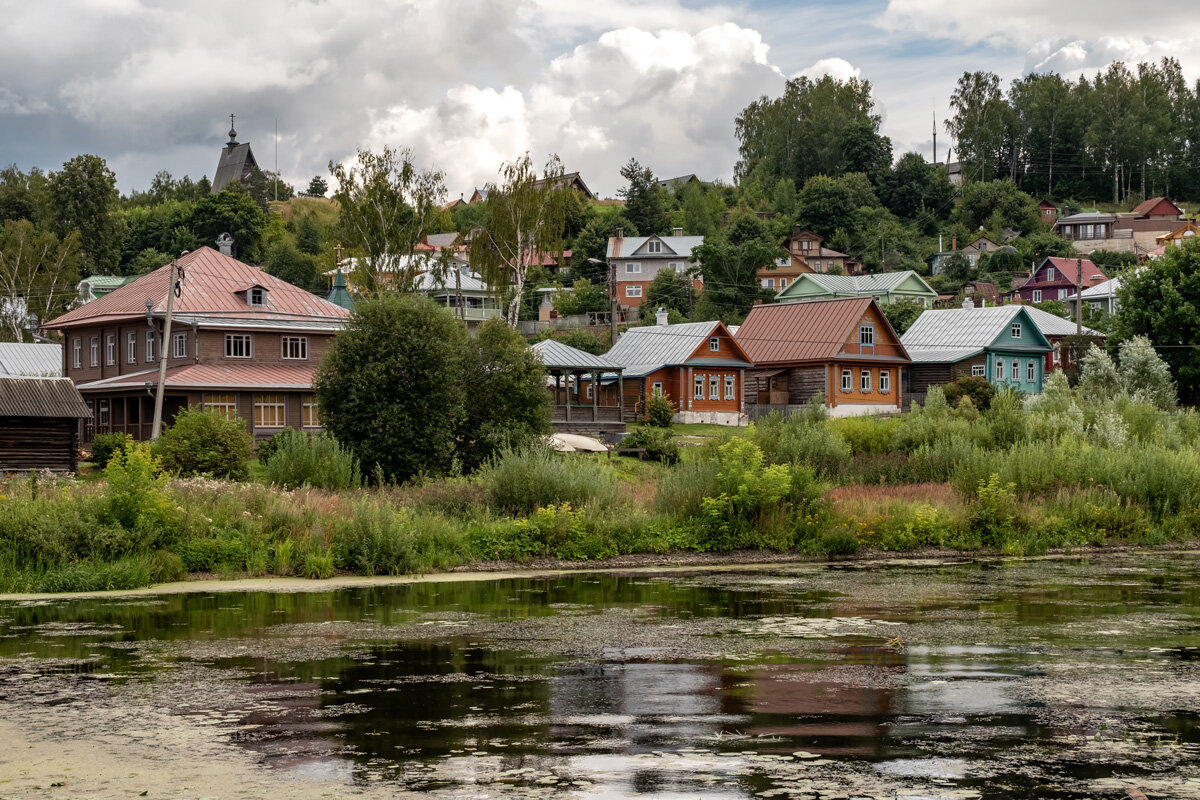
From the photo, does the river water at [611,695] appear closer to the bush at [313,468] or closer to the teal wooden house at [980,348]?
the bush at [313,468]

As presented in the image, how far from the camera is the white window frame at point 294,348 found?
57594 mm

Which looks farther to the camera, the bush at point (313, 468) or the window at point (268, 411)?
the window at point (268, 411)

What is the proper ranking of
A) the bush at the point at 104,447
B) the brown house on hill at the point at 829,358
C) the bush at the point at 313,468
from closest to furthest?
the bush at the point at 313,468 → the bush at the point at 104,447 → the brown house on hill at the point at 829,358

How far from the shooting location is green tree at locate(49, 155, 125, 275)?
10469 centimetres

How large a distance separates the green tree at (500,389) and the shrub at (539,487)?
10458mm

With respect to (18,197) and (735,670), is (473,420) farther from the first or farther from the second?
(18,197)

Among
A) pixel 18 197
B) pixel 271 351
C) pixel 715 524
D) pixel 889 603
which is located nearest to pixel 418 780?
pixel 889 603

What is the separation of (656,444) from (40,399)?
21.4m

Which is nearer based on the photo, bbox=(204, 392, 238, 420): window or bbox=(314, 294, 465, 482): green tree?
bbox=(314, 294, 465, 482): green tree

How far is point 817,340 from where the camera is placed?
2771 inches

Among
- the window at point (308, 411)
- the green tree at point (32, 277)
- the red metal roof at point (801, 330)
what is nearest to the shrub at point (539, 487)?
the window at point (308, 411)

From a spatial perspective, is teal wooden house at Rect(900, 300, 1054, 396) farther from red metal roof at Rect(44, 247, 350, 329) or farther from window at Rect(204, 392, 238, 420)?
window at Rect(204, 392, 238, 420)

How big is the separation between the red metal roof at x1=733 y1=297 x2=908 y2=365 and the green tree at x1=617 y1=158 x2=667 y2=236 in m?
56.9

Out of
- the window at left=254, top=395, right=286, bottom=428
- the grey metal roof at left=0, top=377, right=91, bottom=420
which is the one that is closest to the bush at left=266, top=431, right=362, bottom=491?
the grey metal roof at left=0, top=377, right=91, bottom=420
